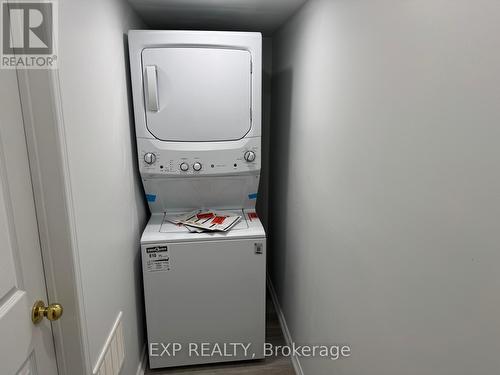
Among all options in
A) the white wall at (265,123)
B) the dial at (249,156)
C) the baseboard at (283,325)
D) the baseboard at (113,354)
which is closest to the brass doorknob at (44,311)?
the baseboard at (113,354)

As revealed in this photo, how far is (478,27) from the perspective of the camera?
64cm

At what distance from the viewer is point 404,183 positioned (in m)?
0.91

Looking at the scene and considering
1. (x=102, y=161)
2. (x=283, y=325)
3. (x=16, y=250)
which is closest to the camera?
(x=16, y=250)

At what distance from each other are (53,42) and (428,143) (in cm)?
103

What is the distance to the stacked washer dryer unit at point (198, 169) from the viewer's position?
1800 millimetres

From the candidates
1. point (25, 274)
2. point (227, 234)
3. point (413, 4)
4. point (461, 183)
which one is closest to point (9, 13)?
point (25, 274)

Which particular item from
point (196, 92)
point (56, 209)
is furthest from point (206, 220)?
point (56, 209)

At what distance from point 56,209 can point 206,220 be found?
1.08 metres

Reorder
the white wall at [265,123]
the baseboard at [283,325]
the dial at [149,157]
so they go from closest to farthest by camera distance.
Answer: the dial at [149,157], the baseboard at [283,325], the white wall at [265,123]

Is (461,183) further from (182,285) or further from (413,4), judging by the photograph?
(182,285)

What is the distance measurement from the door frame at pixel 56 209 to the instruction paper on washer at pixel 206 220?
0.88 metres

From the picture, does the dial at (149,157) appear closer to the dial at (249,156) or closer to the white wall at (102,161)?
the white wall at (102,161)

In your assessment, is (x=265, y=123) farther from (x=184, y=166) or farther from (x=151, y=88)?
(x=151, y=88)

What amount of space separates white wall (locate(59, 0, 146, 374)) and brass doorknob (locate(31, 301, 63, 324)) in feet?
0.35
